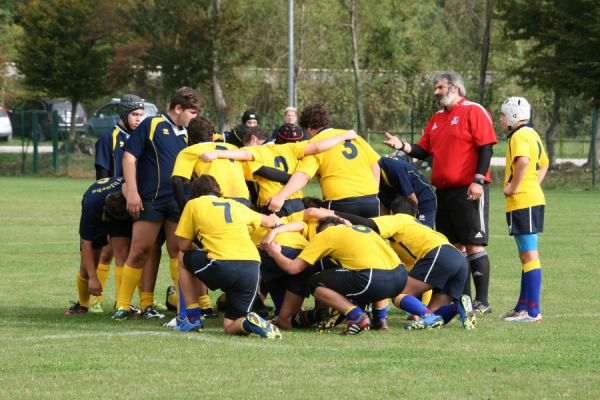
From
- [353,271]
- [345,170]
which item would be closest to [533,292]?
[353,271]

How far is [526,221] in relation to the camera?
32.0 feet

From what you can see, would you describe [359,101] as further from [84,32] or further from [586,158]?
[84,32]

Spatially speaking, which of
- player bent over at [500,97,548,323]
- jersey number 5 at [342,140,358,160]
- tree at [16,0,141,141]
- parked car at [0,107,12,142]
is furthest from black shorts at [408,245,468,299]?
parked car at [0,107,12,142]

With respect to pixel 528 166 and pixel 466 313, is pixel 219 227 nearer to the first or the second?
pixel 466 313

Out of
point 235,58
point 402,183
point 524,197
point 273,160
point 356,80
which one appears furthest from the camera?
point 235,58

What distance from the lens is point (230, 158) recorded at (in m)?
9.37

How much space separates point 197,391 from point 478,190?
13.8 feet

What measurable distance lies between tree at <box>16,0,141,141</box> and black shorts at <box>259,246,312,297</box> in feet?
114

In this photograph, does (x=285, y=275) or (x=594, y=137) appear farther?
(x=594, y=137)

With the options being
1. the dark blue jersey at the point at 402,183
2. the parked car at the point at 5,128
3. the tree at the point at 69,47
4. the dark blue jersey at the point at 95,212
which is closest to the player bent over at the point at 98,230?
the dark blue jersey at the point at 95,212

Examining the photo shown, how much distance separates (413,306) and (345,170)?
140 centimetres

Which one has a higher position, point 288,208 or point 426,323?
point 288,208

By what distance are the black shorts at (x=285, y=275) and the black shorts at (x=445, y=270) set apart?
922 mm

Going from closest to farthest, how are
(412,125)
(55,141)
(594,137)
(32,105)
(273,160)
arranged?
(273,160) < (594,137) < (412,125) < (55,141) < (32,105)
